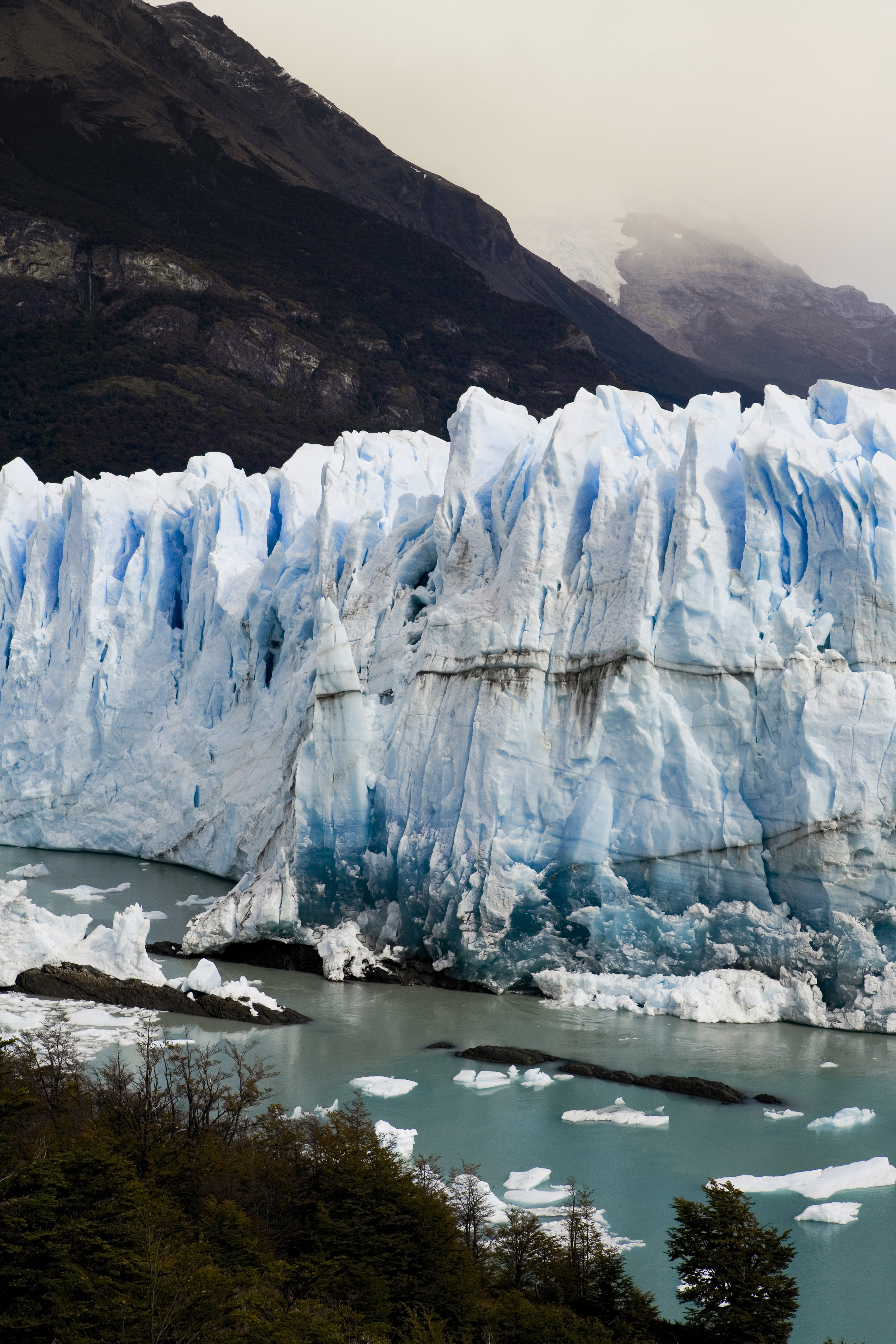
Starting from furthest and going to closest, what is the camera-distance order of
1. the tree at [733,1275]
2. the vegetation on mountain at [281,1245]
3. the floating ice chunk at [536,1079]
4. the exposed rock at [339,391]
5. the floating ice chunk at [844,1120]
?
the exposed rock at [339,391]
the floating ice chunk at [536,1079]
the floating ice chunk at [844,1120]
the tree at [733,1275]
the vegetation on mountain at [281,1245]

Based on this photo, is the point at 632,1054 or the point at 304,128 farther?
the point at 304,128

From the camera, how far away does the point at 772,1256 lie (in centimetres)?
848

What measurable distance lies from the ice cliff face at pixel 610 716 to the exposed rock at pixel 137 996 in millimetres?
2016

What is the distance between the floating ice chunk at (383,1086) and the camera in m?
13.3

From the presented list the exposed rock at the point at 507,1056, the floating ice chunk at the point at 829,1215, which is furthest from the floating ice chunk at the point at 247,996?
the floating ice chunk at the point at 829,1215

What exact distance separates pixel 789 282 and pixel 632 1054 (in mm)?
72050

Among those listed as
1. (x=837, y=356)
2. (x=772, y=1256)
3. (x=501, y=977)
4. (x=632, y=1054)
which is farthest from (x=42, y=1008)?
(x=837, y=356)

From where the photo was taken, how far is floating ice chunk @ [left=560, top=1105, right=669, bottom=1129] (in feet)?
40.9

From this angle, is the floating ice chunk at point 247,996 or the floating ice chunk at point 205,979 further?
the floating ice chunk at point 205,979

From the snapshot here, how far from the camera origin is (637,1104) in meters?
13.0

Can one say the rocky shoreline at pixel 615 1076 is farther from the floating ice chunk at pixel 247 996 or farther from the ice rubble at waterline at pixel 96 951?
the ice rubble at waterline at pixel 96 951

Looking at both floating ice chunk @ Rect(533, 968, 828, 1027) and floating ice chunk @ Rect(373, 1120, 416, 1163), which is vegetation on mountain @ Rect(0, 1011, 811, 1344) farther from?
floating ice chunk @ Rect(533, 968, 828, 1027)

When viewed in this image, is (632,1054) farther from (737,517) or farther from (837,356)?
(837,356)


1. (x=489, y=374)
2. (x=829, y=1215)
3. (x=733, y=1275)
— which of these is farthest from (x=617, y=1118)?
(x=489, y=374)
